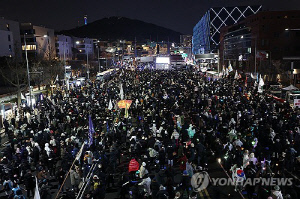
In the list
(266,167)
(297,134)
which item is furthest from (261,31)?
(266,167)

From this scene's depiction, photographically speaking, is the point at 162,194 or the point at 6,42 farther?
the point at 6,42

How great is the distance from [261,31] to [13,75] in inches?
1957

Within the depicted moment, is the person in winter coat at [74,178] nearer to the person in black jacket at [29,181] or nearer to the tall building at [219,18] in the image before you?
the person in black jacket at [29,181]

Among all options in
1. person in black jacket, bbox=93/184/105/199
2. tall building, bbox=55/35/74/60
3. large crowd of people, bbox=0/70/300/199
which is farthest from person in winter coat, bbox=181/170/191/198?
tall building, bbox=55/35/74/60

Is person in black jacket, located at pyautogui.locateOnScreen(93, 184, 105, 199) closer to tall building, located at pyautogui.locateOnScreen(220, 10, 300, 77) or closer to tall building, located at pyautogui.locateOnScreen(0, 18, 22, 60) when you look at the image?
tall building, located at pyautogui.locateOnScreen(0, 18, 22, 60)

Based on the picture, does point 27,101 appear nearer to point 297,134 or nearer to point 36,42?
point 297,134

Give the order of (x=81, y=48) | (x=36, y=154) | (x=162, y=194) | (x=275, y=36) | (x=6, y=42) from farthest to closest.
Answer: (x=81, y=48)
(x=275, y=36)
(x=6, y=42)
(x=36, y=154)
(x=162, y=194)

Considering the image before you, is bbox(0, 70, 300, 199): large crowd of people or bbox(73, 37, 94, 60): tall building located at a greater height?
bbox(73, 37, 94, 60): tall building

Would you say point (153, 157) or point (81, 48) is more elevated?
point (81, 48)

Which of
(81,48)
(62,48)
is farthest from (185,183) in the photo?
(81,48)

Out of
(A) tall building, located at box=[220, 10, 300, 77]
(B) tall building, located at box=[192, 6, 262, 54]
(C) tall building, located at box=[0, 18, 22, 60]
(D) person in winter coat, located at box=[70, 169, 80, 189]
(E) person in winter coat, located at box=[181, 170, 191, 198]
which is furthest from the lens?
(B) tall building, located at box=[192, 6, 262, 54]

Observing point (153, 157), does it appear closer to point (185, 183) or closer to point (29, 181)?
point (185, 183)

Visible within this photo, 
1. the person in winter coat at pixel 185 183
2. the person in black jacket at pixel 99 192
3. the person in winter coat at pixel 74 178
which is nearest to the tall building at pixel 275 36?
the person in winter coat at pixel 185 183

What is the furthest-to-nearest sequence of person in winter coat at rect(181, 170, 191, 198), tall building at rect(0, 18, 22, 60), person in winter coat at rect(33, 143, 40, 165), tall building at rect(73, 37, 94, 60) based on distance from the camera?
tall building at rect(73, 37, 94, 60)
tall building at rect(0, 18, 22, 60)
person in winter coat at rect(33, 143, 40, 165)
person in winter coat at rect(181, 170, 191, 198)
